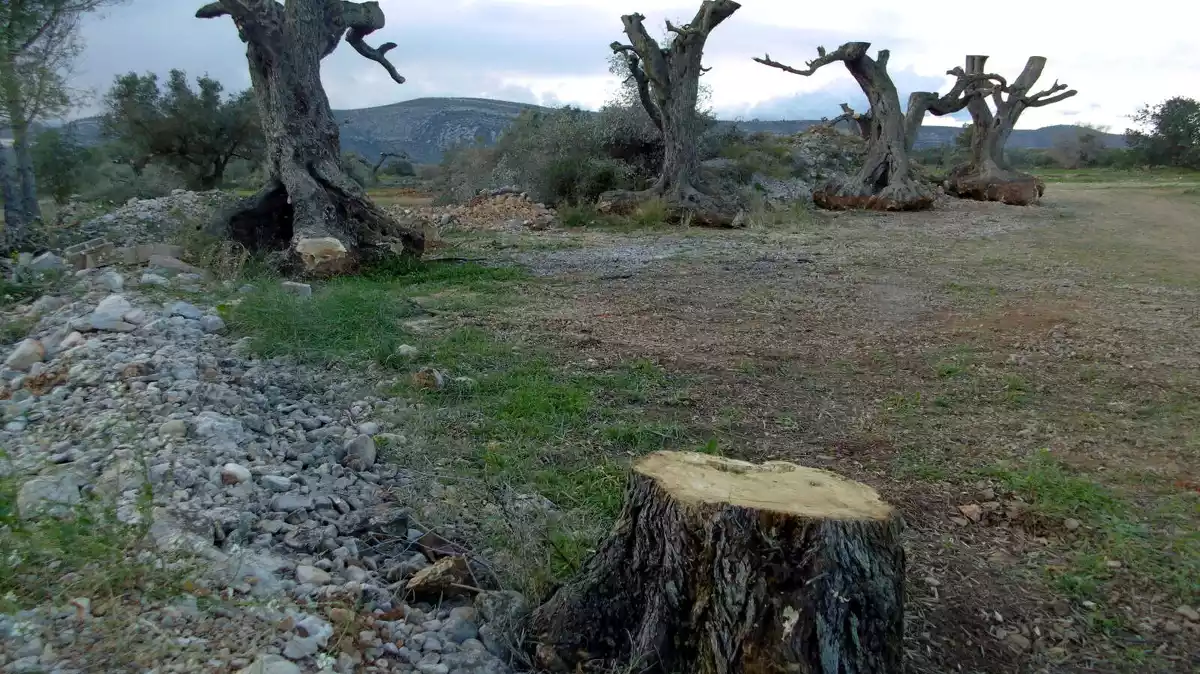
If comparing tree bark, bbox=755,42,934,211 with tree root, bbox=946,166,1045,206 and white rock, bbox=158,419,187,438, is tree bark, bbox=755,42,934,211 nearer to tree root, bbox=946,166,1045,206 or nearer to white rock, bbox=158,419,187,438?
tree root, bbox=946,166,1045,206

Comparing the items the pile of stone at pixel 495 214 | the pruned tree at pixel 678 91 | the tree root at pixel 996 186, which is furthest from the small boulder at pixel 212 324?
the tree root at pixel 996 186

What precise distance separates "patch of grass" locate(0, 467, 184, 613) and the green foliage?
63.3ft

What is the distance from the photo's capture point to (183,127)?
2206 centimetres

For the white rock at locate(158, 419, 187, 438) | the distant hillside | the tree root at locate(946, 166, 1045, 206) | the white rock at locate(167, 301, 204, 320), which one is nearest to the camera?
the white rock at locate(158, 419, 187, 438)

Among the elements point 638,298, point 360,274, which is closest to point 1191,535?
point 638,298

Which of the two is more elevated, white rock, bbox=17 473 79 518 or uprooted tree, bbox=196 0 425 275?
uprooted tree, bbox=196 0 425 275

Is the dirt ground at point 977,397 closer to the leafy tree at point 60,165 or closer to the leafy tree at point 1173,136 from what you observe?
the leafy tree at point 60,165

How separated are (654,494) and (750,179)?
17267 mm

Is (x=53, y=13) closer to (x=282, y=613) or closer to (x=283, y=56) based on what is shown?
(x=283, y=56)

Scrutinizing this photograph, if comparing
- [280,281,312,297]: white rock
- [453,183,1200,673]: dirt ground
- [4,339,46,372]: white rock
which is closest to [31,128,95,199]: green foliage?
[453,183,1200,673]: dirt ground

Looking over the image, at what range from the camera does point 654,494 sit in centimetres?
251

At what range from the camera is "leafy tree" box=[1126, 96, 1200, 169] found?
30.3m

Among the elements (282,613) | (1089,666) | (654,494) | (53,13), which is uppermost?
(53,13)

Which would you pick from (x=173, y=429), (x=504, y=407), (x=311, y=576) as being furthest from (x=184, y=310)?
(x=311, y=576)
